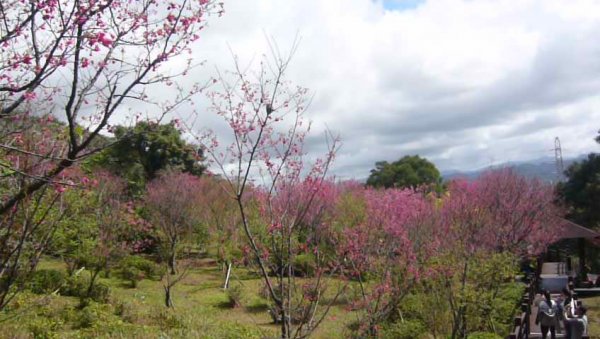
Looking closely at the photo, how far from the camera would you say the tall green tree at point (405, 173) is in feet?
143

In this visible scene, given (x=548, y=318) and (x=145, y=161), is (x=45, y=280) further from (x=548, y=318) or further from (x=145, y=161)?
(x=145, y=161)

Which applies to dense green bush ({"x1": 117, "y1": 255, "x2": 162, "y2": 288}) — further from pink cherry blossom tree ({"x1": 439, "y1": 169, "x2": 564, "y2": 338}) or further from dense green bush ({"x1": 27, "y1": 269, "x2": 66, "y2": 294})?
pink cherry blossom tree ({"x1": 439, "y1": 169, "x2": 564, "y2": 338})

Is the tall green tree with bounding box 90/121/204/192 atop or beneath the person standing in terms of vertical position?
atop

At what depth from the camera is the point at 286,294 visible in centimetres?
579

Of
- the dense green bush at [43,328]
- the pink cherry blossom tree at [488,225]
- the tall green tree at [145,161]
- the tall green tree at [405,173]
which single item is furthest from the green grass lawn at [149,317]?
the tall green tree at [405,173]

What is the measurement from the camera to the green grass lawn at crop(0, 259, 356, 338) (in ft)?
26.1

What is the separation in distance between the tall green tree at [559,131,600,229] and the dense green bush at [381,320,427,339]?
17.2 meters

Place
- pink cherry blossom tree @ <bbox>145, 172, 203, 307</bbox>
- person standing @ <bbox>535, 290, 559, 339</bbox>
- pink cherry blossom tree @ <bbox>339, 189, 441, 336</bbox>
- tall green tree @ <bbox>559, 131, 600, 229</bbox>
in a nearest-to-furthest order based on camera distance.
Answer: pink cherry blossom tree @ <bbox>339, 189, 441, 336</bbox> < person standing @ <bbox>535, 290, 559, 339</bbox> < pink cherry blossom tree @ <bbox>145, 172, 203, 307</bbox> < tall green tree @ <bbox>559, 131, 600, 229</bbox>

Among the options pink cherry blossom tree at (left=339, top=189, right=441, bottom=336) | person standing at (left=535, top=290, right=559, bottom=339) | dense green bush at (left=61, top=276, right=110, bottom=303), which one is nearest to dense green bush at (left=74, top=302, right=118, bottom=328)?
dense green bush at (left=61, top=276, right=110, bottom=303)

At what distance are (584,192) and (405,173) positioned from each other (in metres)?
19.2

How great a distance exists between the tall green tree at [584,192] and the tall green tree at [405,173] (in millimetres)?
16348

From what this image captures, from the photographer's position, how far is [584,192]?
82.9ft

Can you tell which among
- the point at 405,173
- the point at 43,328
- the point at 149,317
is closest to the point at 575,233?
the point at 149,317

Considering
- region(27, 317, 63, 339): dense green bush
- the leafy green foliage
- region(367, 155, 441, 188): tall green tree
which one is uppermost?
region(367, 155, 441, 188): tall green tree
